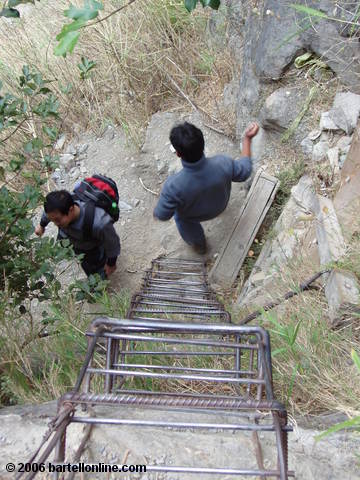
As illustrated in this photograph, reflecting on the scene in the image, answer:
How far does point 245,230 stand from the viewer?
3529mm

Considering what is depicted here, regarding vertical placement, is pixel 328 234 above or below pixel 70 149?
above

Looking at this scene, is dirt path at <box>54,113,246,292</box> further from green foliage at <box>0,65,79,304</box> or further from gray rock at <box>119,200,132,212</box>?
green foliage at <box>0,65,79,304</box>

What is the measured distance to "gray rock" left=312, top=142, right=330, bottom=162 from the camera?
3068mm

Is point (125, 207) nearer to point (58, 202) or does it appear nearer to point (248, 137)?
point (248, 137)

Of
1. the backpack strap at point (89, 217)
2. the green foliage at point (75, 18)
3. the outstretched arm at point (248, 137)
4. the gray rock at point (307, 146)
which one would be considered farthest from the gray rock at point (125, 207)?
the green foliage at point (75, 18)

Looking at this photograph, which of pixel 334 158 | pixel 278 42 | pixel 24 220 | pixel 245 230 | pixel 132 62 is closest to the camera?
pixel 24 220

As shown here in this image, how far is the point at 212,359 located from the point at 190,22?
4.23 metres

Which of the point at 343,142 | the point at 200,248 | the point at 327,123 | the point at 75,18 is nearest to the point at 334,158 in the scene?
the point at 343,142

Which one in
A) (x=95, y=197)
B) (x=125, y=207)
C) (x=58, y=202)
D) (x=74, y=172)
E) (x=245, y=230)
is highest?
(x=58, y=202)

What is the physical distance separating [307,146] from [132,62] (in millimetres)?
2565

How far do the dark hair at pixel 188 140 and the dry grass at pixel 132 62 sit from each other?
2178mm

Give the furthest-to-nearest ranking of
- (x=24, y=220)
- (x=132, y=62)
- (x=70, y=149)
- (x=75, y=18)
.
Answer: (x=70, y=149), (x=132, y=62), (x=24, y=220), (x=75, y=18)

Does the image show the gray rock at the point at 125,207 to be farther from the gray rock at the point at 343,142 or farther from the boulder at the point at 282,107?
the gray rock at the point at 343,142

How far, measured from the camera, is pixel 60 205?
253cm
